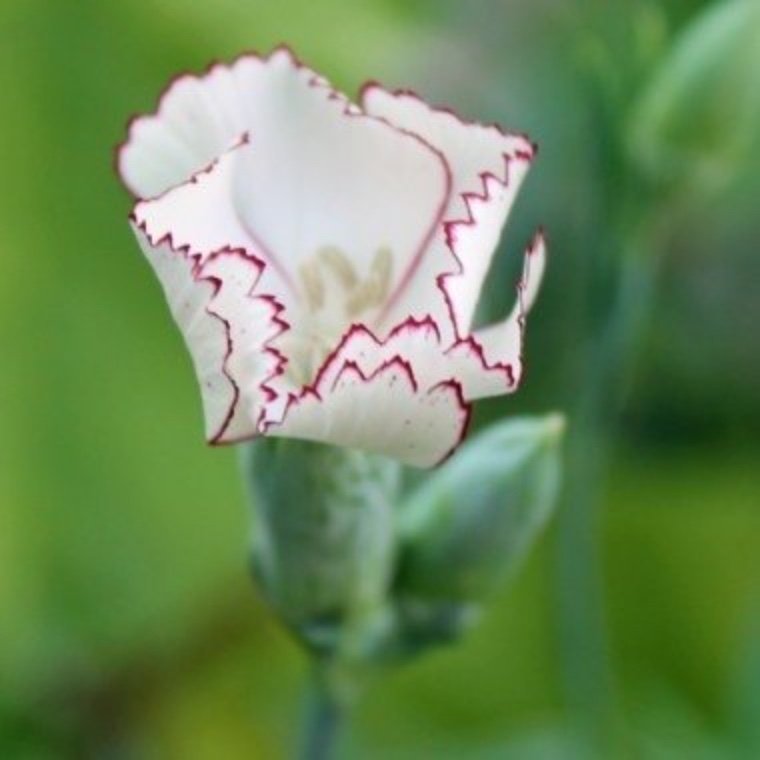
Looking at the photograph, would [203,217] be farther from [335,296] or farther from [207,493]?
[207,493]

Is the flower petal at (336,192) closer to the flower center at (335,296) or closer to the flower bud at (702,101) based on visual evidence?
the flower center at (335,296)

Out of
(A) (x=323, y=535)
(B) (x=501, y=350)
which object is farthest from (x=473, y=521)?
(B) (x=501, y=350)

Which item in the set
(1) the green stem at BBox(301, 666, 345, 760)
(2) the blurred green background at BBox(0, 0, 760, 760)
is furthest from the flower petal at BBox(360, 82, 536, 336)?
(2) the blurred green background at BBox(0, 0, 760, 760)

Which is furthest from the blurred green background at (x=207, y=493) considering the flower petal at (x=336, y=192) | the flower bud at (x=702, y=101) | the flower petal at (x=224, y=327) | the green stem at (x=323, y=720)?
the flower petal at (x=224, y=327)

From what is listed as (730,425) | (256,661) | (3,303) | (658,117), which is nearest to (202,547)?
(256,661)

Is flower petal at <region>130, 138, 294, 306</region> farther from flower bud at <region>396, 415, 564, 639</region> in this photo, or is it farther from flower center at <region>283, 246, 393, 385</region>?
flower bud at <region>396, 415, 564, 639</region>

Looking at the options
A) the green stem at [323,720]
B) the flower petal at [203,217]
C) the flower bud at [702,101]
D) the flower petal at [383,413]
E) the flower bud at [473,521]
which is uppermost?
the flower bud at [702,101]
